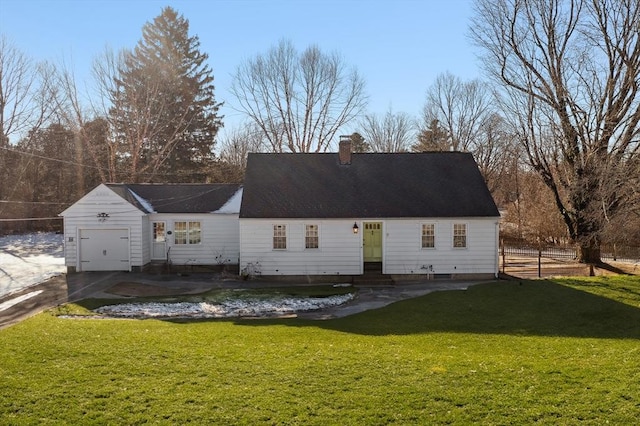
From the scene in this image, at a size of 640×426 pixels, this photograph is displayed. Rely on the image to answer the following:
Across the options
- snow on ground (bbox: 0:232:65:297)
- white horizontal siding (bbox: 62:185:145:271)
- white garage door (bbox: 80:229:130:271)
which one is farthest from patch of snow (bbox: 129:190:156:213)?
snow on ground (bbox: 0:232:65:297)

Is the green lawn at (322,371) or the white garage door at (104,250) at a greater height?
the white garage door at (104,250)

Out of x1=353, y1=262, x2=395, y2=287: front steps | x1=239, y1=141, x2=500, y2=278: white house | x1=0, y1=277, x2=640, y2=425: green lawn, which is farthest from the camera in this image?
x1=239, y1=141, x2=500, y2=278: white house

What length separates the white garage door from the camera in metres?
22.3

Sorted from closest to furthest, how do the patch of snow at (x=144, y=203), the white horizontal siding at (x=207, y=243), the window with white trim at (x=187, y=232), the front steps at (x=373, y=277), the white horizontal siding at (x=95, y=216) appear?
the front steps at (x=373, y=277)
the white horizontal siding at (x=95, y=216)
the patch of snow at (x=144, y=203)
the white horizontal siding at (x=207, y=243)
the window with white trim at (x=187, y=232)

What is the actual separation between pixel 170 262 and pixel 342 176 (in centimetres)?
936

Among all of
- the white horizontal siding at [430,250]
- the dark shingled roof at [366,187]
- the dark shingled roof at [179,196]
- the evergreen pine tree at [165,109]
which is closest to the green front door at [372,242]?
the white horizontal siding at [430,250]

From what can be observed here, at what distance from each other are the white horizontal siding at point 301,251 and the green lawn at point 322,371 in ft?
25.3

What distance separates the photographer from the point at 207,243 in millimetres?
23422

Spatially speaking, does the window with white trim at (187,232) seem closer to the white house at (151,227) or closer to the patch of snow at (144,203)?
the white house at (151,227)

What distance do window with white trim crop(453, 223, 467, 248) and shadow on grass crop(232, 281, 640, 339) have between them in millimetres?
3734

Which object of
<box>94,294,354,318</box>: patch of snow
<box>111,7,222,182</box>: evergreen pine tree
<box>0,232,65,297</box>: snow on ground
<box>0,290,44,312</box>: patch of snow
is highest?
<box>111,7,222,182</box>: evergreen pine tree

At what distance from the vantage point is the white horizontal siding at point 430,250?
21406 mm

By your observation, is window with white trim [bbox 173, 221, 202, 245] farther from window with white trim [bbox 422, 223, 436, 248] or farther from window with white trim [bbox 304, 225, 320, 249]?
window with white trim [bbox 422, 223, 436, 248]

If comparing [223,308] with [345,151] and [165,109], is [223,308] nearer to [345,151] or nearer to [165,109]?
[345,151]
